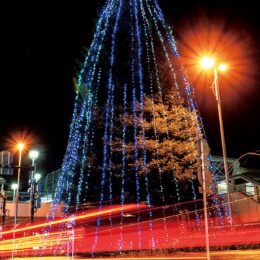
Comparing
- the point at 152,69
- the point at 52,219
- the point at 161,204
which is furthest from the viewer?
the point at 52,219

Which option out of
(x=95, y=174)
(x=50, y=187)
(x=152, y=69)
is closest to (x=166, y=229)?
(x=95, y=174)

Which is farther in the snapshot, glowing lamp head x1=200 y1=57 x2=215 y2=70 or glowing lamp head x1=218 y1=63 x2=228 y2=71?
glowing lamp head x1=218 y1=63 x2=228 y2=71

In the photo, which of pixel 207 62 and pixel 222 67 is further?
pixel 222 67

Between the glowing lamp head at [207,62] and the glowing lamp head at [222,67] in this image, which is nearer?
the glowing lamp head at [207,62]

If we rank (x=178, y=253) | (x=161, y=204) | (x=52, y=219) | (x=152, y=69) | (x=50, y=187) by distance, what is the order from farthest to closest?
1. (x=50, y=187)
2. (x=52, y=219)
3. (x=152, y=69)
4. (x=161, y=204)
5. (x=178, y=253)

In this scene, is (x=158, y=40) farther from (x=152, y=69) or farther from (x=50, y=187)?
(x=50, y=187)

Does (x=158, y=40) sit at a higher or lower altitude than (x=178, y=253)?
higher

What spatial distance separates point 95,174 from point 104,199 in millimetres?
1193

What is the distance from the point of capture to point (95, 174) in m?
18.1

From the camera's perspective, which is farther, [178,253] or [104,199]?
[104,199]

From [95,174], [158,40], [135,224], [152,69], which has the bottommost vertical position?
[135,224]

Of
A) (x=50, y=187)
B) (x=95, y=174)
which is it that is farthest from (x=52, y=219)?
(x=50, y=187)

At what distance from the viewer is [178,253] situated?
15.9 metres

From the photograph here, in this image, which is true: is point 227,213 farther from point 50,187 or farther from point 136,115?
point 50,187
